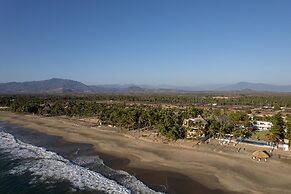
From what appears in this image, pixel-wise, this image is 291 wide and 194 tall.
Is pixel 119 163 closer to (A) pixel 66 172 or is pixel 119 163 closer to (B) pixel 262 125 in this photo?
(A) pixel 66 172

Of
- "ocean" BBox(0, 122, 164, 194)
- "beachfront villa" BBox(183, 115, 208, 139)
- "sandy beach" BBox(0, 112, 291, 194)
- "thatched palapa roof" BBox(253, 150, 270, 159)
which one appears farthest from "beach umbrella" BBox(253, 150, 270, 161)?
"ocean" BBox(0, 122, 164, 194)

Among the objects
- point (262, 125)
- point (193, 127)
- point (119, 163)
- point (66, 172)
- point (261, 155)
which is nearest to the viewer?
point (66, 172)

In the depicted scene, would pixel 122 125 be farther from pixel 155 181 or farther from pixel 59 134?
pixel 155 181

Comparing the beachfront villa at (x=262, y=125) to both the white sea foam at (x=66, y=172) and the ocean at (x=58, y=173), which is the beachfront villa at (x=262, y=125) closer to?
the ocean at (x=58, y=173)

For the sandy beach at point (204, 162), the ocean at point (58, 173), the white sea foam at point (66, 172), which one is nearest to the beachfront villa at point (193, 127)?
the sandy beach at point (204, 162)

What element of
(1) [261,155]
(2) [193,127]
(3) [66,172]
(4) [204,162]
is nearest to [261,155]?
(1) [261,155]

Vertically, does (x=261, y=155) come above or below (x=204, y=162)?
above
